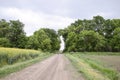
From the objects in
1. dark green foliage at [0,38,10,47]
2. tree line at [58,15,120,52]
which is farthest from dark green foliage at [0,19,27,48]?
tree line at [58,15,120,52]

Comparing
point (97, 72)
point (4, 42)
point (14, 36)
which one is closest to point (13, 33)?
point (14, 36)

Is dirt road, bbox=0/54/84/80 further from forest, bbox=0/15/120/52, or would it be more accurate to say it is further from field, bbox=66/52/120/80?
forest, bbox=0/15/120/52

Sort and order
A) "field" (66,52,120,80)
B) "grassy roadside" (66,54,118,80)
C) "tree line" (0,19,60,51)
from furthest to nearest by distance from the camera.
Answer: "tree line" (0,19,60,51), "field" (66,52,120,80), "grassy roadside" (66,54,118,80)

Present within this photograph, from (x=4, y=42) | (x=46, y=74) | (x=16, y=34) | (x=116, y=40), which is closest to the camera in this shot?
(x=46, y=74)

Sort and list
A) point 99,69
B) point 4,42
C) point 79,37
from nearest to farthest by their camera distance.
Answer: point 99,69, point 4,42, point 79,37

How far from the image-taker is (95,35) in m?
104

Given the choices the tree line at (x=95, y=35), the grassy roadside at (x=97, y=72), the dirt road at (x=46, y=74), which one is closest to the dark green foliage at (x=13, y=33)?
the tree line at (x=95, y=35)

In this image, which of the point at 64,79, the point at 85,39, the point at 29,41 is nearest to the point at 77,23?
the point at 85,39

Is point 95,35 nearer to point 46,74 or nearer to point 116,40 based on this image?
point 116,40

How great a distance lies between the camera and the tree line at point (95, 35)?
104562 mm

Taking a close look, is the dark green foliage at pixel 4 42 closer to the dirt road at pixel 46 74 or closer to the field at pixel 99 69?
the field at pixel 99 69

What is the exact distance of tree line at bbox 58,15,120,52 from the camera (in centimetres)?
10456

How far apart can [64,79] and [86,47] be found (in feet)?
304

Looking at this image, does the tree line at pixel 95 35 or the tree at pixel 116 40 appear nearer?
the tree at pixel 116 40
